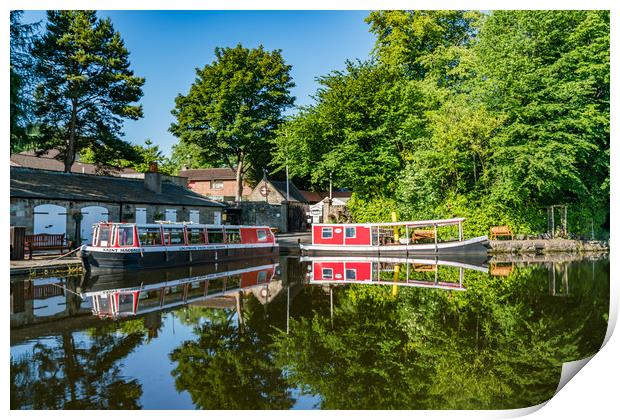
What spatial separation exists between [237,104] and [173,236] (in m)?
23.2

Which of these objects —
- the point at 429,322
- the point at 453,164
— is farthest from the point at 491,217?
the point at 429,322

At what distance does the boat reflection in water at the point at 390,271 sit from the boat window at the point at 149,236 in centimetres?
626

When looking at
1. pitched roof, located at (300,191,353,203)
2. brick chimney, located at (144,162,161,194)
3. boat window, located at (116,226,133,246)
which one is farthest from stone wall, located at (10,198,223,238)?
pitched roof, located at (300,191,353,203)

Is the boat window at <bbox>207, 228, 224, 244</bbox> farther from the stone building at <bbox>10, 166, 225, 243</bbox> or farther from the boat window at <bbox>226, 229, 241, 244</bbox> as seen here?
the stone building at <bbox>10, 166, 225, 243</bbox>

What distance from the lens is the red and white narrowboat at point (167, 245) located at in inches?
664

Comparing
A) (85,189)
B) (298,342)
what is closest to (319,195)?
(85,189)

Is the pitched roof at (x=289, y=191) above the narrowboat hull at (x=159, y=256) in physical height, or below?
above

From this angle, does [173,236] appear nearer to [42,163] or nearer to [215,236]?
[215,236]

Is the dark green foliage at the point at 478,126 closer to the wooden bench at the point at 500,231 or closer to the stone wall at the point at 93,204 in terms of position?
the wooden bench at the point at 500,231

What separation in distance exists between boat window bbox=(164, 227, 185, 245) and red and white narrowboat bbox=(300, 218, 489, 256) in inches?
283

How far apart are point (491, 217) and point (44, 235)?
2184 cm

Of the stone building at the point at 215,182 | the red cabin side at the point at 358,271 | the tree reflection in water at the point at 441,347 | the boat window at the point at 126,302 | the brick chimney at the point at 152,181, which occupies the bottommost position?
the tree reflection in water at the point at 441,347

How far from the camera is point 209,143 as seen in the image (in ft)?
134

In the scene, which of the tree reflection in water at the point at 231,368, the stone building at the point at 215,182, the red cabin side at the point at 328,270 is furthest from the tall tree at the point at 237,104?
the tree reflection in water at the point at 231,368
